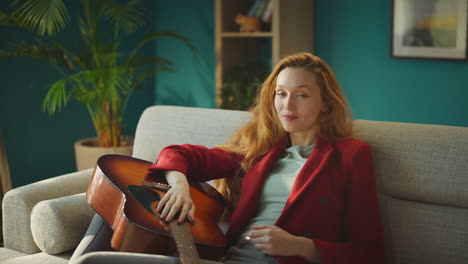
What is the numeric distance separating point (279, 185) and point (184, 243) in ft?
1.34

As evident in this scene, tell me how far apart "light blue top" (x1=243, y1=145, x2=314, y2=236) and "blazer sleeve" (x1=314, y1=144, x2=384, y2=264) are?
0.19 metres

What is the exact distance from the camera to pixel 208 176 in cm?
183

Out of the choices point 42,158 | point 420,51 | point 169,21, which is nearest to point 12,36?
point 42,158

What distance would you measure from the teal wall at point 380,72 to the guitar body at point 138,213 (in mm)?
1829

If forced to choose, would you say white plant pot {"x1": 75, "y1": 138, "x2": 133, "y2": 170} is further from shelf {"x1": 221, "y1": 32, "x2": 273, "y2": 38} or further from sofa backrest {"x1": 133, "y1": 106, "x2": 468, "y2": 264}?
sofa backrest {"x1": 133, "y1": 106, "x2": 468, "y2": 264}

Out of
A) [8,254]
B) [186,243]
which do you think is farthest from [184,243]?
[8,254]

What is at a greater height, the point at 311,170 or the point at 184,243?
the point at 311,170

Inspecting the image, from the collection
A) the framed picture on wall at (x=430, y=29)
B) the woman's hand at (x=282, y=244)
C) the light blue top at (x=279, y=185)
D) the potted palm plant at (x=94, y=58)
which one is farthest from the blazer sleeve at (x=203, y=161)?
the framed picture on wall at (x=430, y=29)

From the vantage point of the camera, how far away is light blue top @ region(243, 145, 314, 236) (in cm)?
167

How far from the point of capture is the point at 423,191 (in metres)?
1.64

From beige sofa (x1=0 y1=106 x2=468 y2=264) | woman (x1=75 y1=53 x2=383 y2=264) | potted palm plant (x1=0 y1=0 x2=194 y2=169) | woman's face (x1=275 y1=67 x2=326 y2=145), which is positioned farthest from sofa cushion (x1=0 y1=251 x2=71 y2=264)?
potted palm plant (x1=0 y1=0 x2=194 y2=169)

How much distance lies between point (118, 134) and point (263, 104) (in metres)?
1.91

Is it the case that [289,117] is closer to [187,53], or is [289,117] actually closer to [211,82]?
[211,82]

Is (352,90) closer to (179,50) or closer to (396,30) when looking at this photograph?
(396,30)
